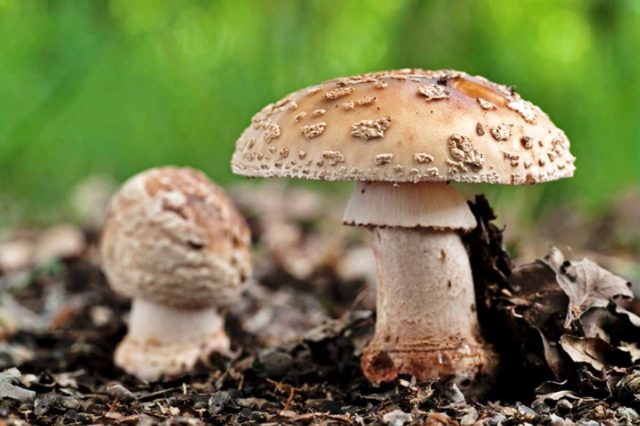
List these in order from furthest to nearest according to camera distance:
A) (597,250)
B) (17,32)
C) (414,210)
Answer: (17,32) → (597,250) → (414,210)

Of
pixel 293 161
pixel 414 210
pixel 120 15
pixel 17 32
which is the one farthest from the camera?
pixel 120 15

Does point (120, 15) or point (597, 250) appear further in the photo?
point (120, 15)

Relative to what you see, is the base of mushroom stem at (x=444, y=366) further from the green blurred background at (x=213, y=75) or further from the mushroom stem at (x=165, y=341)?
the green blurred background at (x=213, y=75)

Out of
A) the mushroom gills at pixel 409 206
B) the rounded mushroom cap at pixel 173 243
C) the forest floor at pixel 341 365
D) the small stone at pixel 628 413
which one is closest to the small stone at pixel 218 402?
the forest floor at pixel 341 365

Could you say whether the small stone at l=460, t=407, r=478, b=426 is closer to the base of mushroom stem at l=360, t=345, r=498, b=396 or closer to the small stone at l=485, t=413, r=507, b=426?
the small stone at l=485, t=413, r=507, b=426

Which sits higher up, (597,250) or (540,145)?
(540,145)

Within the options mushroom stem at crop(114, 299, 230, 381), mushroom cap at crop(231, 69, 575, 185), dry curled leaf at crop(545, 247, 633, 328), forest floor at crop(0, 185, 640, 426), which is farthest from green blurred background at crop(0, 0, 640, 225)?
mushroom cap at crop(231, 69, 575, 185)

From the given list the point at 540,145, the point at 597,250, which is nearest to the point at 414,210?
the point at 540,145

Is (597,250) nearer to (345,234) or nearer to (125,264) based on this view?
(345,234)
